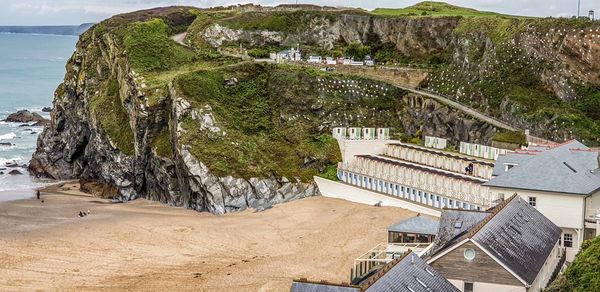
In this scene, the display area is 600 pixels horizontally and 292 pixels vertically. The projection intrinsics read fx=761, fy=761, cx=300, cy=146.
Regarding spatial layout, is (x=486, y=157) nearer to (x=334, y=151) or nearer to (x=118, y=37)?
(x=334, y=151)

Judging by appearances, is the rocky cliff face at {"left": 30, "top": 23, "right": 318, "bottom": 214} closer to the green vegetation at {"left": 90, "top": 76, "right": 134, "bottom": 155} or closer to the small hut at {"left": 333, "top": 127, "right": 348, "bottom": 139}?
the green vegetation at {"left": 90, "top": 76, "right": 134, "bottom": 155}

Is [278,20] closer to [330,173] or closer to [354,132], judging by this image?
[354,132]

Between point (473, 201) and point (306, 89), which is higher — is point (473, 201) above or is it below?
below

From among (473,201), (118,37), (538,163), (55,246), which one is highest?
(118,37)

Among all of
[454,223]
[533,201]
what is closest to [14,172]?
[533,201]

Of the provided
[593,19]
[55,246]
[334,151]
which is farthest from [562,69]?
[55,246]
